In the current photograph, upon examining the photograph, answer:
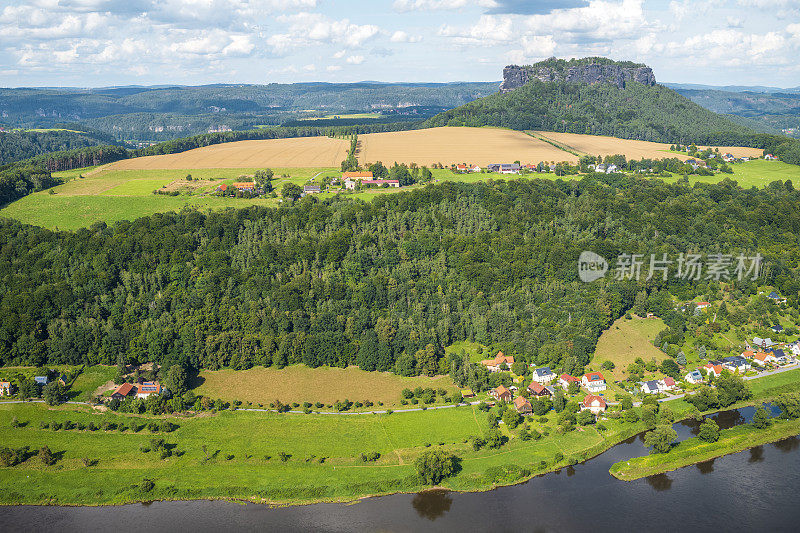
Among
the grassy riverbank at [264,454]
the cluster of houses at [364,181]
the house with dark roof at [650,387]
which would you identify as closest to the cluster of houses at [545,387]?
the grassy riverbank at [264,454]

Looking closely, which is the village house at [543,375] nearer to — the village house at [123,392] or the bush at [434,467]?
the bush at [434,467]

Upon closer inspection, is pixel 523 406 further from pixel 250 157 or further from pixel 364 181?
pixel 250 157

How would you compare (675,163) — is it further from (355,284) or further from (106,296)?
(106,296)

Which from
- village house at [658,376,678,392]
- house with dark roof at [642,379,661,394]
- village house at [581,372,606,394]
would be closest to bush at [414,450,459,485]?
village house at [581,372,606,394]

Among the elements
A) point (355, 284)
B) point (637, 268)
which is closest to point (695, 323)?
point (637, 268)

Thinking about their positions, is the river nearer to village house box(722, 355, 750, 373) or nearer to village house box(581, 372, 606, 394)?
village house box(581, 372, 606, 394)

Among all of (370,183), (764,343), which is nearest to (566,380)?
(764,343)
